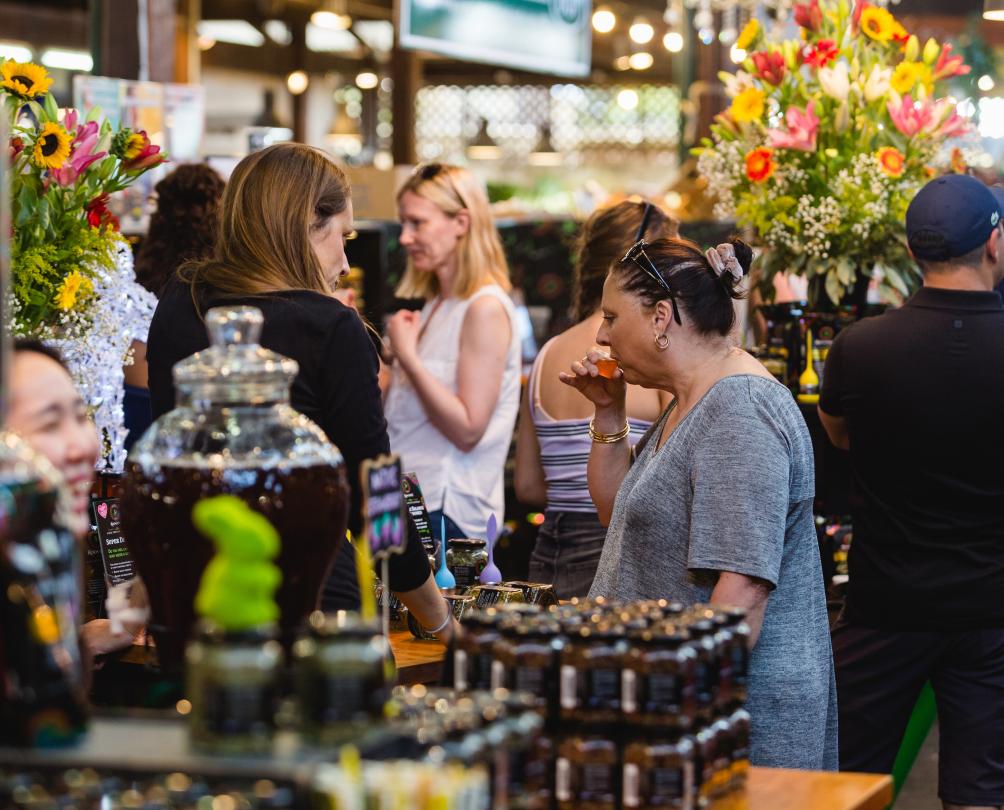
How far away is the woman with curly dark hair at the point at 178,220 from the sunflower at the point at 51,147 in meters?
0.98

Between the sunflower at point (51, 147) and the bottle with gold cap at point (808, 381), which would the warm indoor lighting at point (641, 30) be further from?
the sunflower at point (51, 147)

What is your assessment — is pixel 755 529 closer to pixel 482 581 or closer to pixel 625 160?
pixel 482 581

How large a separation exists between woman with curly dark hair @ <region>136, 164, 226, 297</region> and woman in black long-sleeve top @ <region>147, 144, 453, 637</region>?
53.2 inches

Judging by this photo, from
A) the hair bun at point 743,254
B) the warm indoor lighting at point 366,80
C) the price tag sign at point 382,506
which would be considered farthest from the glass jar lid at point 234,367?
the warm indoor lighting at point 366,80

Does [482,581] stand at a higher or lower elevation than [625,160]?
lower

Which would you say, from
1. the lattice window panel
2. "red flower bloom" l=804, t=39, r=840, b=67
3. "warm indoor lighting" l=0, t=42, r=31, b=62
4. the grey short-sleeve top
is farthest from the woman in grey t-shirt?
the lattice window panel

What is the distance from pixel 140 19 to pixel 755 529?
141 inches

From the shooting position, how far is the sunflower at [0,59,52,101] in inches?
107

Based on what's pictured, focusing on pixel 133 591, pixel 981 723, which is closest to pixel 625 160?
pixel 981 723

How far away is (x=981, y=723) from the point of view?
122 inches

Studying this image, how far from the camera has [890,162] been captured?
3812 mm

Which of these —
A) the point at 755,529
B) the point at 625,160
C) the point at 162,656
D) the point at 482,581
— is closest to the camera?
the point at 162,656

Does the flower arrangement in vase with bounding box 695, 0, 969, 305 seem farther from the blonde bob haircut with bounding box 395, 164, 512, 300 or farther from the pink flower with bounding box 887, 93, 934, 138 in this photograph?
the blonde bob haircut with bounding box 395, 164, 512, 300

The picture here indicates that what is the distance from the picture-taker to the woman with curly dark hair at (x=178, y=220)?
375cm
